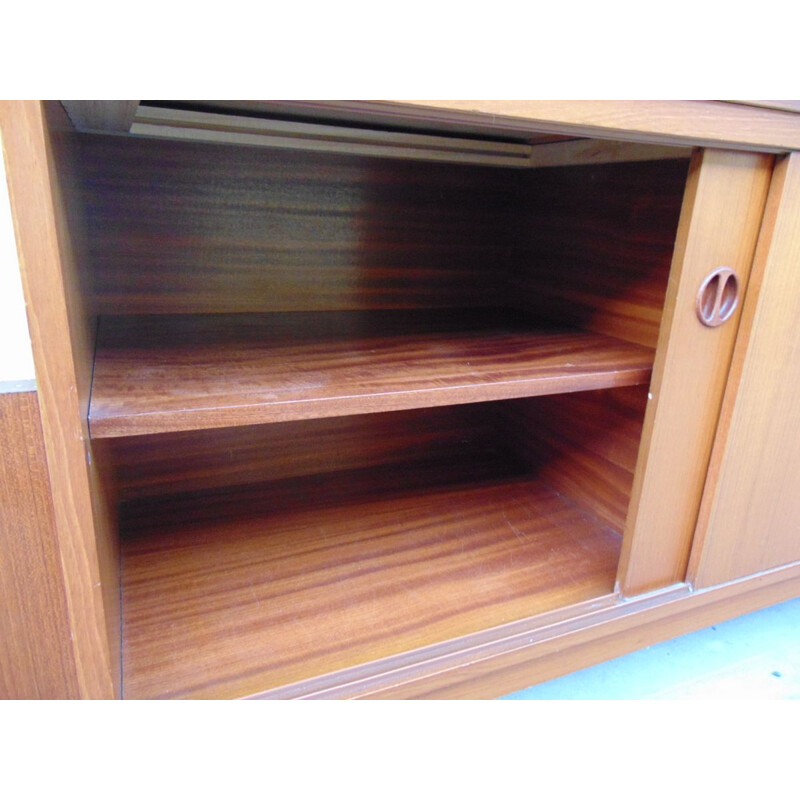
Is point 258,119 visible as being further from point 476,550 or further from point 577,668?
point 577,668

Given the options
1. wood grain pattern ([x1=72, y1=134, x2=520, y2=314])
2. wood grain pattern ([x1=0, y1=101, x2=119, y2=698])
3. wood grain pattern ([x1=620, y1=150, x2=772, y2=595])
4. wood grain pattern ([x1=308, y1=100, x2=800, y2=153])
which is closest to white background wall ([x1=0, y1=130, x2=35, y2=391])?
wood grain pattern ([x1=0, y1=101, x2=119, y2=698])

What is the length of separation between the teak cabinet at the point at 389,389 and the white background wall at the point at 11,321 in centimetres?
1

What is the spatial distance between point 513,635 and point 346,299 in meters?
0.47

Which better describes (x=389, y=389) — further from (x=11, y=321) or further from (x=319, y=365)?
(x=11, y=321)

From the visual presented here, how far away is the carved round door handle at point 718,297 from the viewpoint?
0.54 meters

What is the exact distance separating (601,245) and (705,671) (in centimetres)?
52

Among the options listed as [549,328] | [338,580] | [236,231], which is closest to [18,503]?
Result: [338,580]

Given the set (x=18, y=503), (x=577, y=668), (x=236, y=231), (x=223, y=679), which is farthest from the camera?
(x=236, y=231)

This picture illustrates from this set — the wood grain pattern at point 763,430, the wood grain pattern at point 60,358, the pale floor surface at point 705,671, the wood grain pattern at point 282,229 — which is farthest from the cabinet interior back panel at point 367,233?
the pale floor surface at point 705,671

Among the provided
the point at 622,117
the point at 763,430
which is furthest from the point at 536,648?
the point at 622,117

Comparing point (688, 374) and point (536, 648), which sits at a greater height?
point (688, 374)

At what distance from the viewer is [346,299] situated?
2.62 feet

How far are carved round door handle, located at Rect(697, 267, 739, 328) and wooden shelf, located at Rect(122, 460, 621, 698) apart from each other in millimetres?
293

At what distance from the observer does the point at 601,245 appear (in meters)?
0.72
